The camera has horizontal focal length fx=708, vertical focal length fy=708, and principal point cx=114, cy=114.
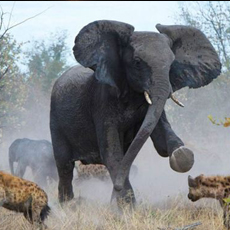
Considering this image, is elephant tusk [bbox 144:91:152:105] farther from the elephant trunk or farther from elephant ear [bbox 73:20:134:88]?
elephant ear [bbox 73:20:134:88]

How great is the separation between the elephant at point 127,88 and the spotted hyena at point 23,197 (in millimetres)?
973

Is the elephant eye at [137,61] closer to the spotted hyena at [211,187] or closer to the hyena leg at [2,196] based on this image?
the spotted hyena at [211,187]

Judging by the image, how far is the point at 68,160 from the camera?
964 cm

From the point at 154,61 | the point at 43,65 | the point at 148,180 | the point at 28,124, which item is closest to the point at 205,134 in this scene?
the point at 28,124

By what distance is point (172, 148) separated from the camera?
8.07 m

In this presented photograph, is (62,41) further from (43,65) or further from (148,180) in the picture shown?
(148,180)

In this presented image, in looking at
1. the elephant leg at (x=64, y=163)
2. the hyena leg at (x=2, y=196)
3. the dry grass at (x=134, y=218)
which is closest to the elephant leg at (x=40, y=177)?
the elephant leg at (x=64, y=163)

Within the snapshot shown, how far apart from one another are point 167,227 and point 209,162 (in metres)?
7.11

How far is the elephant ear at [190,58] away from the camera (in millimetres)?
8500

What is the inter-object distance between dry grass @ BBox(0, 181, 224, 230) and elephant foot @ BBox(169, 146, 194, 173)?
0.43 meters

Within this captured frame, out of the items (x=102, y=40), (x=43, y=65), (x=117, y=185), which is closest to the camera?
(x=117, y=185)

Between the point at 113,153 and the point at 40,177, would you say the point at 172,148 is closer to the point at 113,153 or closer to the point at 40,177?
the point at 113,153

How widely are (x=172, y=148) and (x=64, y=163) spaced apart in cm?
211

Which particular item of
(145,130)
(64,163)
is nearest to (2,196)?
(145,130)
